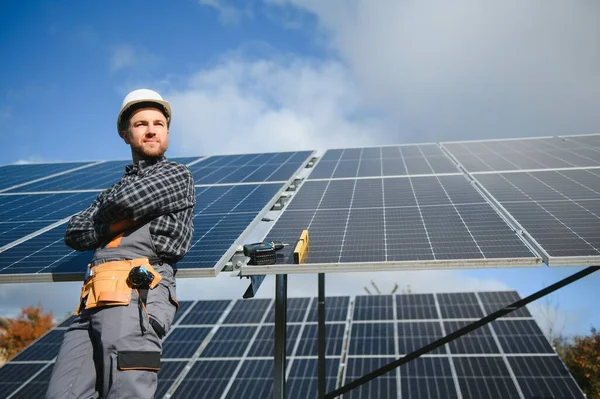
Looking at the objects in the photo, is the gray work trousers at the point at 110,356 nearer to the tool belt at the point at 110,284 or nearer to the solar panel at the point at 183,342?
the tool belt at the point at 110,284

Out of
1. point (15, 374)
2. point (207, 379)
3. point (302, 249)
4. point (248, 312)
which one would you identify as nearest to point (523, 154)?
Result: point (302, 249)

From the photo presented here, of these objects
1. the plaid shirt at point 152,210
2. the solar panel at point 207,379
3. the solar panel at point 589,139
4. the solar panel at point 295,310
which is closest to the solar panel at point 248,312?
the solar panel at point 295,310

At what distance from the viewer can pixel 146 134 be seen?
15.3 feet

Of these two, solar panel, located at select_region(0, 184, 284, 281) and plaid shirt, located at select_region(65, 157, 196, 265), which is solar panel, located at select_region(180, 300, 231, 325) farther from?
plaid shirt, located at select_region(65, 157, 196, 265)

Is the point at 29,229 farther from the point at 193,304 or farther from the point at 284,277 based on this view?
the point at 193,304

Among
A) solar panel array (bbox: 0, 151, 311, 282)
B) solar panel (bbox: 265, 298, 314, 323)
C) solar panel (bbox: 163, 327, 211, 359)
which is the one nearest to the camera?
solar panel array (bbox: 0, 151, 311, 282)

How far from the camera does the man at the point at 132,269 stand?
3.91 m

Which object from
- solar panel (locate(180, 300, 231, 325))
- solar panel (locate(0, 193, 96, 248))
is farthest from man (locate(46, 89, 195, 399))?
solar panel (locate(180, 300, 231, 325))

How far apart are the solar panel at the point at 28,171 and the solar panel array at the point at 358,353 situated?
4787mm

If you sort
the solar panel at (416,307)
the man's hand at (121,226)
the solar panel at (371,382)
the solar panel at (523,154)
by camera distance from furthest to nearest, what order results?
the solar panel at (416,307) < the solar panel at (371,382) < the solar panel at (523,154) < the man's hand at (121,226)

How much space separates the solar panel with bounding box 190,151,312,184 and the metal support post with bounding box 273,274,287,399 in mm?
3537

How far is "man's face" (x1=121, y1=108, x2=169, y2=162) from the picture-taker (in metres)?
4.66

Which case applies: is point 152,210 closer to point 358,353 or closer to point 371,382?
point 371,382

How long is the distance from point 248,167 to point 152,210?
23.5 ft
